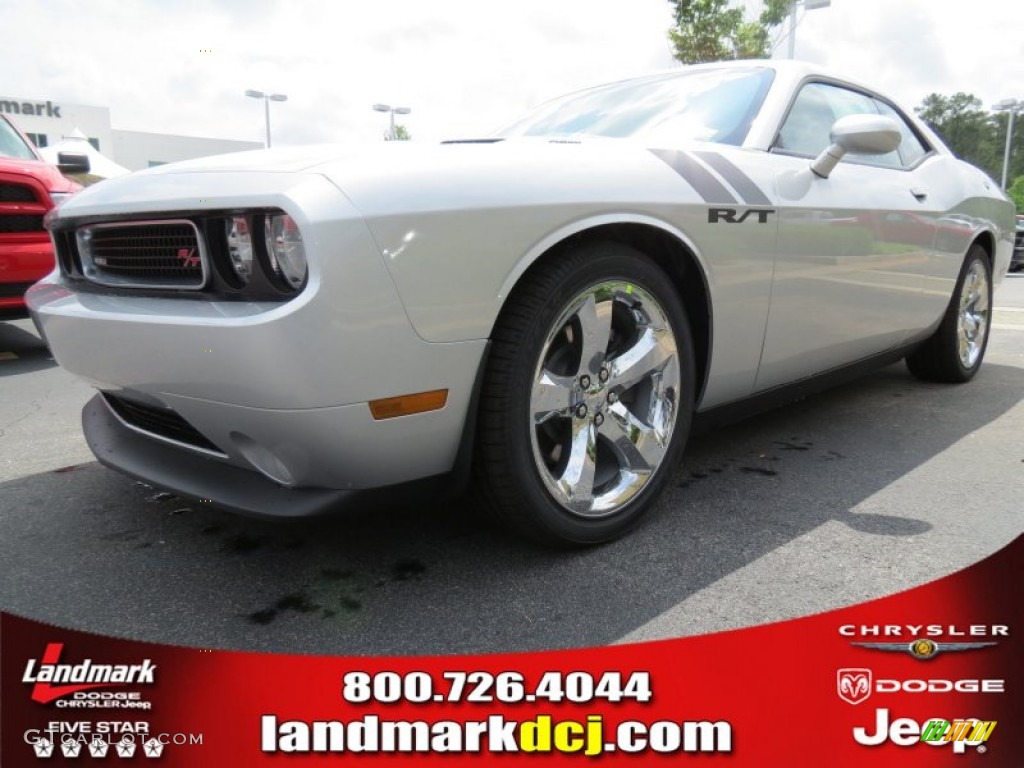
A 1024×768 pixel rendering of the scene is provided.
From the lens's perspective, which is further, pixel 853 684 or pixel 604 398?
pixel 604 398

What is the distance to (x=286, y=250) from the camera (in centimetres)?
155

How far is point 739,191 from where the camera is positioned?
2.26 metres

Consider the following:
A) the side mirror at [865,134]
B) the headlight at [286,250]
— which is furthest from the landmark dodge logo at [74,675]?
the side mirror at [865,134]

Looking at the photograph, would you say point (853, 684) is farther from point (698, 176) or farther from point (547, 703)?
point (698, 176)

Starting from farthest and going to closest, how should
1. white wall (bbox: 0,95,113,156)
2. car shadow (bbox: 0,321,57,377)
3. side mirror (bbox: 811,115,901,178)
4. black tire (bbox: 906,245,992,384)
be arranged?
white wall (bbox: 0,95,113,156), car shadow (bbox: 0,321,57,377), black tire (bbox: 906,245,992,384), side mirror (bbox: 811,115,901,178)

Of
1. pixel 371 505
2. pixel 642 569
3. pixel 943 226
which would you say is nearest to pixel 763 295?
pixel 642 569

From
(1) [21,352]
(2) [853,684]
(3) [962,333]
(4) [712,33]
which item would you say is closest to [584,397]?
(2) [853,684]

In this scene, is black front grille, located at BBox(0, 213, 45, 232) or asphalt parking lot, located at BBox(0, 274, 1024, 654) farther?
black front grille, located at BBox(0, 213, 45, 232)

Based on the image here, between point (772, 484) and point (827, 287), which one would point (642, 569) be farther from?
point (827, 287)

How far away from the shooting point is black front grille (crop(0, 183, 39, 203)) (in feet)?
14.9

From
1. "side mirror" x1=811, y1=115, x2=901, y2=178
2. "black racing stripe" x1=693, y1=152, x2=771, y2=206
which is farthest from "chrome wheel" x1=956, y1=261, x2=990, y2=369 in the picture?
"black racing stripe" x1=693, y1=152, x2=771, y2=206

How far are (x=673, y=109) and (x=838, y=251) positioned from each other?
71 centimetres

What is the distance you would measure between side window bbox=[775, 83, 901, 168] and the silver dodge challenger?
29 mm

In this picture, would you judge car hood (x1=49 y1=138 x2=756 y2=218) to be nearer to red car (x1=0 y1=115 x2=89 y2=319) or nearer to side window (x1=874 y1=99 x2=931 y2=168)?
side window (x1=874 y1=99 x2=931 y2=168)
